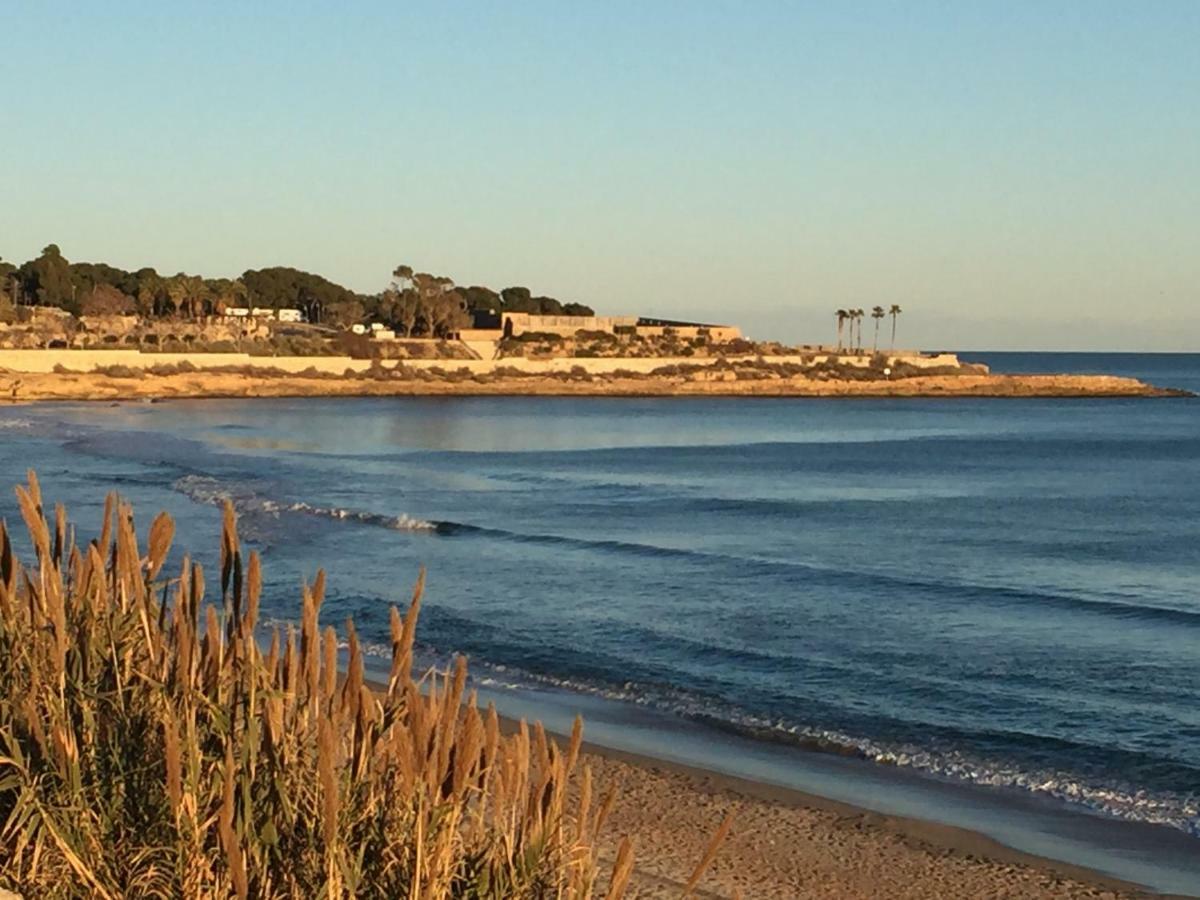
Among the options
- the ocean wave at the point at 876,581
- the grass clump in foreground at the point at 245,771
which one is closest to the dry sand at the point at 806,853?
the grass clump in foreground at the point at 245,771

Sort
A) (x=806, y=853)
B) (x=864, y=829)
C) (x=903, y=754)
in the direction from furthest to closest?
(x=903, y=754) < (x=864, y=829) < (x=806, y=853)

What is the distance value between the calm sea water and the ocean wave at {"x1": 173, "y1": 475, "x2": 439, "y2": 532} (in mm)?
145

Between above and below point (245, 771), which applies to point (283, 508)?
below

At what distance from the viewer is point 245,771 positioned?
5.06 metres

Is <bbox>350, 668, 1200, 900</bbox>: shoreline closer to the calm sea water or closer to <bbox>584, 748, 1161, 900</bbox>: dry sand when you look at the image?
<bbox>584, 748, 1161, 900</bbox>: dry sand

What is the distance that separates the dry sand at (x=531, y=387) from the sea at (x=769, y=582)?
84.0 ft

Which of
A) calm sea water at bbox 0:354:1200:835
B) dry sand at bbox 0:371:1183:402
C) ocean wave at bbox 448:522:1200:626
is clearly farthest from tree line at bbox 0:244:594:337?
ocean wave at bbox 448:522:1200:626

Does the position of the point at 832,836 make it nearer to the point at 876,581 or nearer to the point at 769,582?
the point at 769,582

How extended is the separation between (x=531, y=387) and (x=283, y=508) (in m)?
81.4

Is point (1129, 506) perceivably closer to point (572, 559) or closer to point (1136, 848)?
point (572, 559)

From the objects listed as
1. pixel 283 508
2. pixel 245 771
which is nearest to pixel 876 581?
pixel 283 508

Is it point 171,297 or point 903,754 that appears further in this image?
point 171,297

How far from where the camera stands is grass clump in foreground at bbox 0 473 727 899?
4.62 meters

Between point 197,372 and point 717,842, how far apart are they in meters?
96.6
